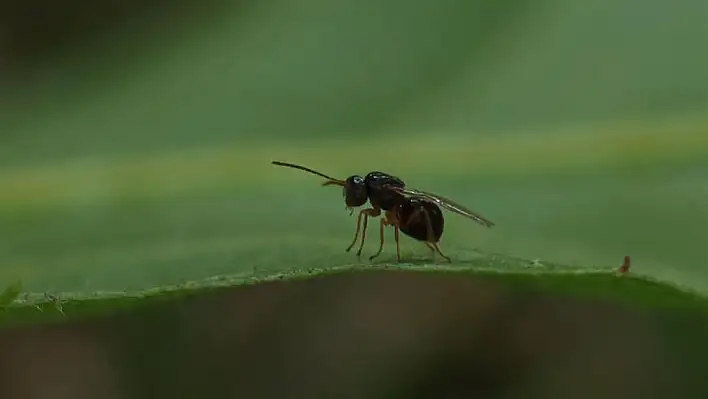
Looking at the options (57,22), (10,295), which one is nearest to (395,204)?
(10,295)

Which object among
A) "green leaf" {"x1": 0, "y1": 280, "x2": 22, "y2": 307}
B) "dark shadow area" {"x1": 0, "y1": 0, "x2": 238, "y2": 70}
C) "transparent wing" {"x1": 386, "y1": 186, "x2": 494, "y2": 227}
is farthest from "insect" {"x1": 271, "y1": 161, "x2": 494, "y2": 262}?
"dark shadow area" {"x1": 0, "y1": 0, "x2": 238, "y2": 70}

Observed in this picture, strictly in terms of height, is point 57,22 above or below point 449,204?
above

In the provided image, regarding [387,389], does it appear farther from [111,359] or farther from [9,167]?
[9,167]

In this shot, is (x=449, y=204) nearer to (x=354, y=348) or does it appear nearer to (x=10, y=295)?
(x=10, y=295)

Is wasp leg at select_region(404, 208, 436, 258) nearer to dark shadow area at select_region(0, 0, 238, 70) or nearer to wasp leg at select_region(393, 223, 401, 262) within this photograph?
wasp leg at select_region(393, 223, 401, 262)

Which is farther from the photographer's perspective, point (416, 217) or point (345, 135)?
point (345, 135)

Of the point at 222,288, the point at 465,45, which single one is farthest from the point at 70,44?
the point at 222,288
